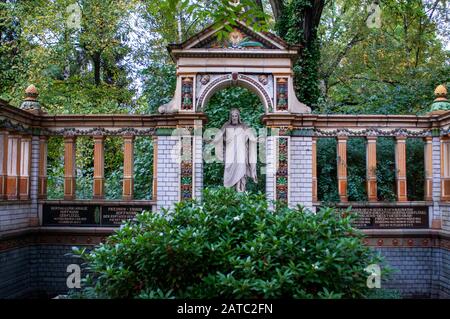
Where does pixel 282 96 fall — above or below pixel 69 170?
above

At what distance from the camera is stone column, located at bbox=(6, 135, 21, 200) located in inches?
409

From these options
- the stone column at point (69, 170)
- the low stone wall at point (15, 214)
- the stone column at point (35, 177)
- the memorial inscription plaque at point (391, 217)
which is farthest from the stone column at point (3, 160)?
the memorial inscription plaque at point (391, 217)

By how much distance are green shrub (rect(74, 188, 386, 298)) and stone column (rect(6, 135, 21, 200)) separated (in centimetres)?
578

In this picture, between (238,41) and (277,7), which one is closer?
(238,41)

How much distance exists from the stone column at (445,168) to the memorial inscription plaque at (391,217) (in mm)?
557

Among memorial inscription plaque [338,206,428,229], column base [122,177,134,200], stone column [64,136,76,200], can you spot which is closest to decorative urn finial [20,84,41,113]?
stone column [64,136,76,200]

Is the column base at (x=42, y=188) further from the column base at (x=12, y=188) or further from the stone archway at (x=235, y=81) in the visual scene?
the stone archway at (x=235, y=81)

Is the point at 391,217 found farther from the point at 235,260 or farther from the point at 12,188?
the point at 12,188

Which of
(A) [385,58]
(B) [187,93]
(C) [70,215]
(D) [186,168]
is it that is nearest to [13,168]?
(C) [70,215]

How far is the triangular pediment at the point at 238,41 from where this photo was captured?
10.9 m

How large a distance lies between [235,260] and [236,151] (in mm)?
6806

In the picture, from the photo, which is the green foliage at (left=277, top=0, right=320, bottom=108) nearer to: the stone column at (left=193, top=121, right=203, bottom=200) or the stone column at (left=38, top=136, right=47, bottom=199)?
the stone column at (left=193, top=121, right=203, bottom=200)

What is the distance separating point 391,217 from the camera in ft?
36.2

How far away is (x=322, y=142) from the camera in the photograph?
1334 cm
